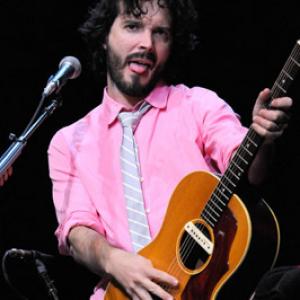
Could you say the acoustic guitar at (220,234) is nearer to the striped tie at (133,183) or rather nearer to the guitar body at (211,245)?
the guitar body at (211,245)

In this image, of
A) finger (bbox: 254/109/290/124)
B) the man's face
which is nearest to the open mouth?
the man's face

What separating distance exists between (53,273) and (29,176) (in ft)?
1.89

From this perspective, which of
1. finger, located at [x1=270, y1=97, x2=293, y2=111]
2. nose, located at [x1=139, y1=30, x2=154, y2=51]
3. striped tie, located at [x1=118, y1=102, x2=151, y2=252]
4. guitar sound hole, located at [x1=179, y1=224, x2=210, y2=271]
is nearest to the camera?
finger, located at [x1=270, y1=97, x2=293, y2=111]

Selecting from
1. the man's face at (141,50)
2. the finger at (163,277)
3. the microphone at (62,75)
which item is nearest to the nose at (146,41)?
the man's face at (141,50)

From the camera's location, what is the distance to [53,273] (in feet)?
12.1

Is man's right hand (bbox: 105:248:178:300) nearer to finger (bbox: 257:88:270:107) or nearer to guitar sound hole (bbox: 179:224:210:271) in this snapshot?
guitar sound hole (bbox: 179:224:210:271)

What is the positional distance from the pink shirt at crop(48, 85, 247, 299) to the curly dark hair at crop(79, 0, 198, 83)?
0.28m

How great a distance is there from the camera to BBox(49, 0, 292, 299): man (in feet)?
7.93

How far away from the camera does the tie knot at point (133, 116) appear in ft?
8.69

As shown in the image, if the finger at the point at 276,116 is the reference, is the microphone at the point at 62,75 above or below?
below

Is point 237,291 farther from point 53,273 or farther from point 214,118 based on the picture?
point 53,273

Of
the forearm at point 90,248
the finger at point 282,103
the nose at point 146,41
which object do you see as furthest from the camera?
the nose at point 146,41

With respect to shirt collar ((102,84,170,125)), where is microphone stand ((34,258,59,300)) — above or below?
below

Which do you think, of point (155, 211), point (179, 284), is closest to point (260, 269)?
point (179, 284)
